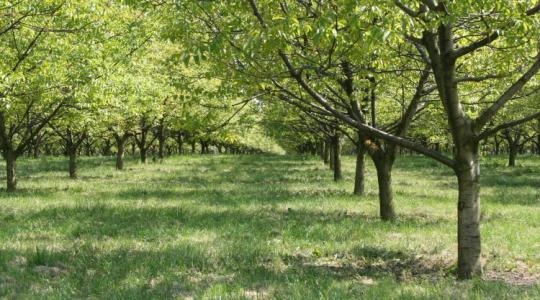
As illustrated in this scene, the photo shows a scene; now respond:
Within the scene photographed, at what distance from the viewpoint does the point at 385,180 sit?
1386 centimetres

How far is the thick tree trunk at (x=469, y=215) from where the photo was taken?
8023mm

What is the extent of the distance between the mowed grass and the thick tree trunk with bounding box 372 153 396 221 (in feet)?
1.99

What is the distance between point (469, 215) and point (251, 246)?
14.3ft

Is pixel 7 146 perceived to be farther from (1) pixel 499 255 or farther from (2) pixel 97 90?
(1) pixel 499 255

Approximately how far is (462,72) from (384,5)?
23.9 ft

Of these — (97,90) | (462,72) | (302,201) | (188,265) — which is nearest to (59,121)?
(97,90)

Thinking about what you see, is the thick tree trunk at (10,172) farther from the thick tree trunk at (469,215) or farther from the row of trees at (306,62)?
the thick tree trunk at (469,215)

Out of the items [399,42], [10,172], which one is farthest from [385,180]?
[10,172]

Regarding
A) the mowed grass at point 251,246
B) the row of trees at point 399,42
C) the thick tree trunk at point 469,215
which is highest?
the row of trees at point 399,42

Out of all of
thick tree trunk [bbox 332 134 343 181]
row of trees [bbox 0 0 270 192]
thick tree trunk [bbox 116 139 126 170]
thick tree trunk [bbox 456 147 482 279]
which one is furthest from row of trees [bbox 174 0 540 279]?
thick tree trunk [bbox 116 139 126 170]

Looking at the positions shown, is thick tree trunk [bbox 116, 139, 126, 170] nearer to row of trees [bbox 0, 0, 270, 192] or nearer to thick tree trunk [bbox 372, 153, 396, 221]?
row of trees [bbox 0, 0, 270, 192]

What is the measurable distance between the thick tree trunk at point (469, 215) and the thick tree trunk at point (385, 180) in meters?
5.46

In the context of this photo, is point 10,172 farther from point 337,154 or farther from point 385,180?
point 385,180

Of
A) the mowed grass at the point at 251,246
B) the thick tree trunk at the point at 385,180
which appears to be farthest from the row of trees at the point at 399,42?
the thick tree trunk at the point at 385,180
